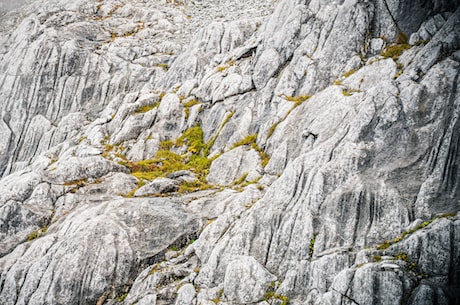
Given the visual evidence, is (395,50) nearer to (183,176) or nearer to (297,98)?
(297,98)

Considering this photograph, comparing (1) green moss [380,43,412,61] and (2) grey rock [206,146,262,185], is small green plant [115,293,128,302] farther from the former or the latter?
(1) green moss [380,43,412,61]

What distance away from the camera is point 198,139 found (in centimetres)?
4406

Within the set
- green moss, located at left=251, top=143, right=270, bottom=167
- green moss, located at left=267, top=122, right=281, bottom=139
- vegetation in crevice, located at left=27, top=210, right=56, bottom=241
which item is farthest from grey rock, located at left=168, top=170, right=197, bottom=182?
vegetation in crevice, located at left=27, top=210, right=56, bottom=241

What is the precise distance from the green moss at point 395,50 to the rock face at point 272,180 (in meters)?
0.18

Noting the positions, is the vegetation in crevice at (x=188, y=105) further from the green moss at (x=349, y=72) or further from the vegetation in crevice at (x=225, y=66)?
the green moss at (x=349, y=72)

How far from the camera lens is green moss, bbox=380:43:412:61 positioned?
3425 cm

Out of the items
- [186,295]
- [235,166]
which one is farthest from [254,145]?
[186,295]

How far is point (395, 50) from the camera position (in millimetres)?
34906

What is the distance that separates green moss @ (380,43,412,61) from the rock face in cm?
18

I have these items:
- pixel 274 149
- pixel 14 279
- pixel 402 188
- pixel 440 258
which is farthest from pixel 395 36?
pixel 14 279

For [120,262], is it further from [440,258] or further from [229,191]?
[440,258]

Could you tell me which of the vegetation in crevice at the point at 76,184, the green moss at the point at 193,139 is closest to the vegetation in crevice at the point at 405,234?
the green moss at the point at 193,139

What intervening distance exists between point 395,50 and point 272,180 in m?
16.4

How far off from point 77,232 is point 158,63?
44.9 meters
